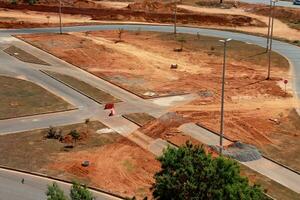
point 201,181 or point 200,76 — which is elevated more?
point 201,181

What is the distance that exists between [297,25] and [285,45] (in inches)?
694

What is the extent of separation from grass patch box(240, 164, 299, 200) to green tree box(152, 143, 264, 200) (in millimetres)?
8967

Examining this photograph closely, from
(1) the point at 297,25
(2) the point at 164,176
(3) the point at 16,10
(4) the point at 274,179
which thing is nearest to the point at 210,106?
(4) the point at 274,179

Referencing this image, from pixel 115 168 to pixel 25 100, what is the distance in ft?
58.9

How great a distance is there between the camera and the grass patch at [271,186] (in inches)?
1312

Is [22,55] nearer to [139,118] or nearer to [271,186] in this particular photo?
[139,118]

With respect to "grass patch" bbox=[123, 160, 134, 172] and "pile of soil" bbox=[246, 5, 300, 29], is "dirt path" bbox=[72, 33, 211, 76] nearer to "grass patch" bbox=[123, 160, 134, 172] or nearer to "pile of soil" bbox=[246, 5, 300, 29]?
"grass patch" bbox=[123, 160, 134, 172]

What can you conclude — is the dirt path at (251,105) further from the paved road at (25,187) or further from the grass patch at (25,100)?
the paved road at (25,187)

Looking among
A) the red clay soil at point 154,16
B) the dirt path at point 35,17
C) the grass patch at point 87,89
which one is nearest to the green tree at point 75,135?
the grass patch at point 87,89

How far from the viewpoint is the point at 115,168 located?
3656cm

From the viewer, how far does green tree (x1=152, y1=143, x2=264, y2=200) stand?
2380 cm

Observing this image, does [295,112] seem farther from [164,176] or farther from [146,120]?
[164,176]

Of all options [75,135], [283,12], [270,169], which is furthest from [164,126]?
[283,12]

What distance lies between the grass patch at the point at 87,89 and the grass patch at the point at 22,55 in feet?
17.2
